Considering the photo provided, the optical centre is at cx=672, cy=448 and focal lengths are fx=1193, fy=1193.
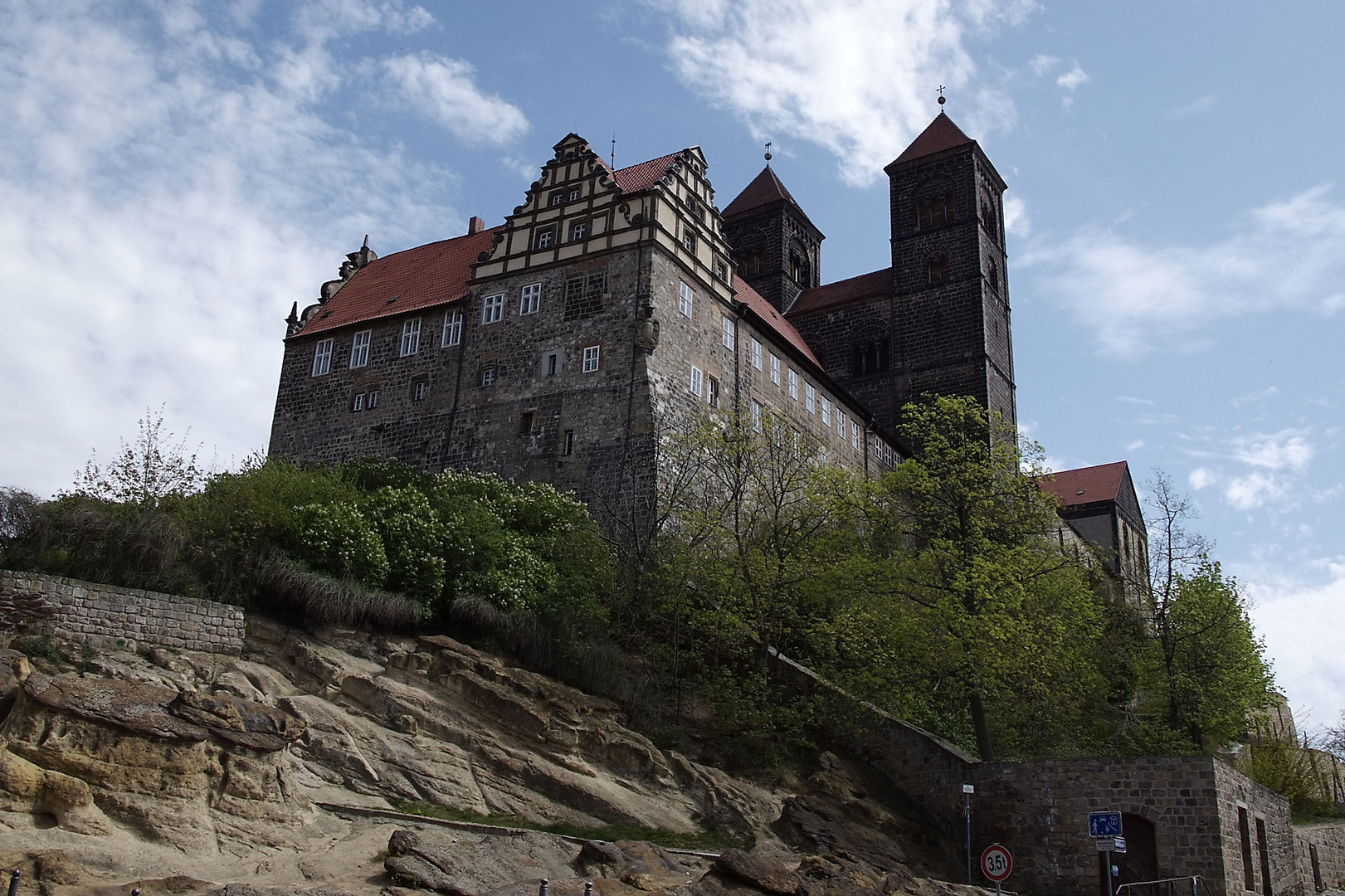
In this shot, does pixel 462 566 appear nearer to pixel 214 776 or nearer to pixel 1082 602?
pixel 214 776

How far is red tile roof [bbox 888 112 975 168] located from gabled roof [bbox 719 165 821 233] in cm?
→ 655

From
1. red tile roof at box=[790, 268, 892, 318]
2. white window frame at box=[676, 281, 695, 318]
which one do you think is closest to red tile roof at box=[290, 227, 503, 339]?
white window frame at box=[676, 281, 695, 318]

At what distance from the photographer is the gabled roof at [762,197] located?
61.5 m

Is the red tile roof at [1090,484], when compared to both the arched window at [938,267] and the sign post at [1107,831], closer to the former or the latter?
the arched window at [938,267]

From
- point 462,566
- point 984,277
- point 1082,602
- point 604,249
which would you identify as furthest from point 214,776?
point 984,277

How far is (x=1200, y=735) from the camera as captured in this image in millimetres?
29812

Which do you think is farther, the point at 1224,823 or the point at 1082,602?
the point at 1082,602

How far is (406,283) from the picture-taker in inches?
1624

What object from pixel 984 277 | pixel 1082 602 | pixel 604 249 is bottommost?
pixel 1082 602

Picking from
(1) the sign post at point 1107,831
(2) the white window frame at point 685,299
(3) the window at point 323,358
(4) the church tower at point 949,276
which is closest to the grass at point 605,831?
(1) the sign post at point 1107,831

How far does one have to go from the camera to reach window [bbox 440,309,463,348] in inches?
1473

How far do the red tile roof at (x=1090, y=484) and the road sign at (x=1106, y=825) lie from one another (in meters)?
44.2

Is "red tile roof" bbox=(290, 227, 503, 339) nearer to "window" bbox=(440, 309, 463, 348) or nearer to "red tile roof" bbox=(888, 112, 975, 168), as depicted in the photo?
"window" bbox=(440, 309, 463, 348)

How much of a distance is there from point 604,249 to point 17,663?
22289 mm
